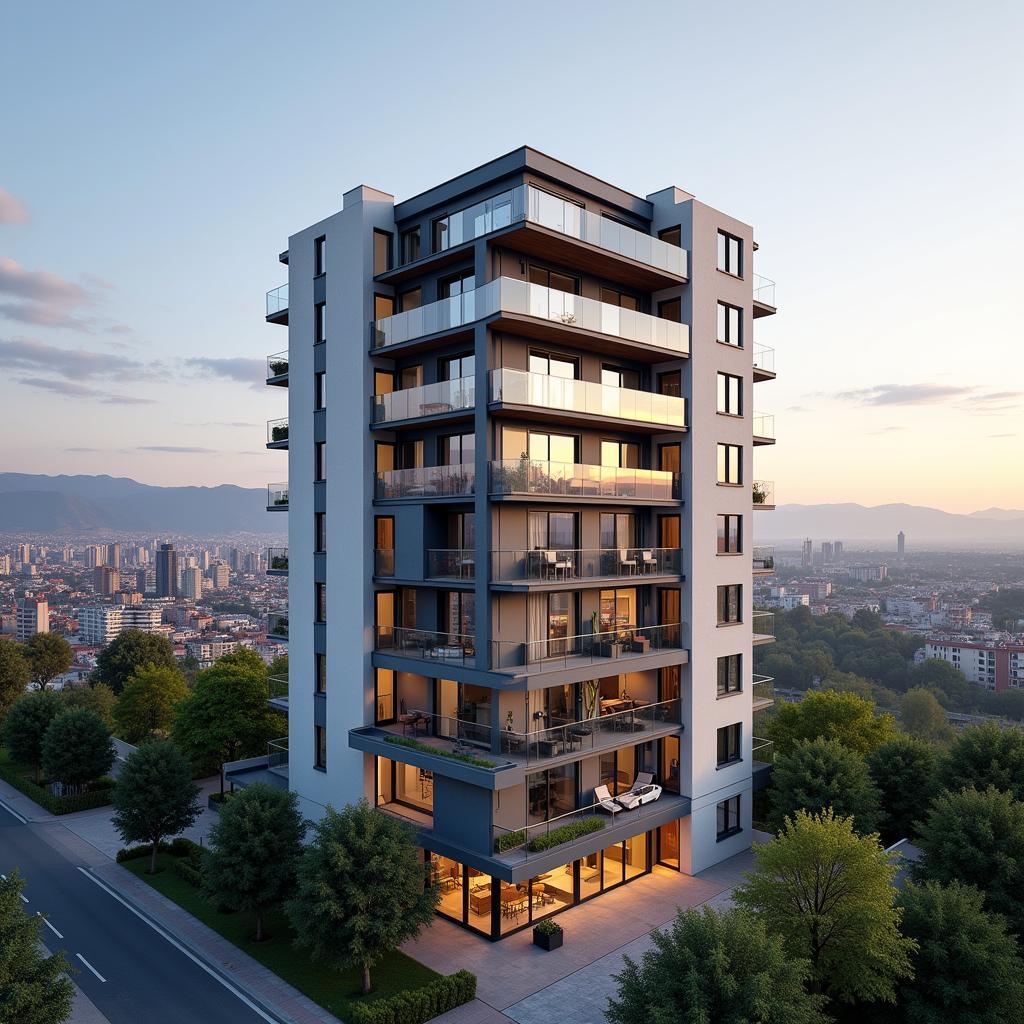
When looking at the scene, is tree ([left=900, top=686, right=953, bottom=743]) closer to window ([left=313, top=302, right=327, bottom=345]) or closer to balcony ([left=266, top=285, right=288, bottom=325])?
window ([left=313, top=302, right=327, bottom=345])

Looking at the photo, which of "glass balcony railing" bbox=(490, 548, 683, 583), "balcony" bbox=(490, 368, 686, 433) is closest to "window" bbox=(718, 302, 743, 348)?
"balcony" bbox=(490, 368, 686, 433)

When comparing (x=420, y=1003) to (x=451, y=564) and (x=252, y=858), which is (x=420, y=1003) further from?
(x=451, y=564)

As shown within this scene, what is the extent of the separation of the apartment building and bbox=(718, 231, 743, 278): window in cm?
9

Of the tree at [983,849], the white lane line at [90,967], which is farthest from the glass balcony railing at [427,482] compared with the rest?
the tree at [983,849]

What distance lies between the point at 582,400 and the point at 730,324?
863 cm

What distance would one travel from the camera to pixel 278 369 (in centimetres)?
2955

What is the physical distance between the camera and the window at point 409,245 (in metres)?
25.8

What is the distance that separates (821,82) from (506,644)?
21.7 metres

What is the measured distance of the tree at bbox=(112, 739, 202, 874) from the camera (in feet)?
82.6

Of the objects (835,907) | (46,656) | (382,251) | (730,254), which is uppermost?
(730,254)

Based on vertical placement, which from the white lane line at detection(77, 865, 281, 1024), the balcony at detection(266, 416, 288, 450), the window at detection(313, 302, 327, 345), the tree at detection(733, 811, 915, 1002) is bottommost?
the white lane line at detection(77, 865, 281, 1024)

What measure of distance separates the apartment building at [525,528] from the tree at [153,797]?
158 inches

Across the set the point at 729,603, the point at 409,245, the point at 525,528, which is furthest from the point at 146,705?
the point at 729,603

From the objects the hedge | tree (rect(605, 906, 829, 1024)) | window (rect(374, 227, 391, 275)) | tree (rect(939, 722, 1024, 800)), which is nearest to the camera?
tree (rect(605, 906, 829, 1024))
